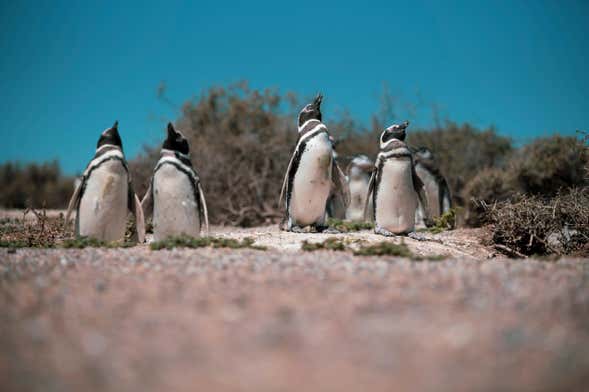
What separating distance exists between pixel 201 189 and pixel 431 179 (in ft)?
25.4

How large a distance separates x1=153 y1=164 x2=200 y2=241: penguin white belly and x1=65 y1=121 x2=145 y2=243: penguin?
46 cm

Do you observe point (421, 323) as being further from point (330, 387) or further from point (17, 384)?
point (17, 384)

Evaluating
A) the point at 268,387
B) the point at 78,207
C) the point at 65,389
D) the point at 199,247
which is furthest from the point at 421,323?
the point at 78,207

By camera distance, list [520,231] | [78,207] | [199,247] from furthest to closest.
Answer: [520,231]
[78,207]
[199,247]

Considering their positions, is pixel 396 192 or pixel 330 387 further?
pixel 396 192

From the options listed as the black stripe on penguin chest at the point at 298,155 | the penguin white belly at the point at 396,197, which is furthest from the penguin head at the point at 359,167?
the black stripe on penguin chest at the point at 298,155

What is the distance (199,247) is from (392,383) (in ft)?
12.3

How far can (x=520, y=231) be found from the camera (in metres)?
7.16

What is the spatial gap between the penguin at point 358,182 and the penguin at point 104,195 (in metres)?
8.03

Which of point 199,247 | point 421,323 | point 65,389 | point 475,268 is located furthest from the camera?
point 199,247

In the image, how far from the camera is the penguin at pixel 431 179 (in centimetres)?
1220

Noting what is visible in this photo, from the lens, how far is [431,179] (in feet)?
40.2

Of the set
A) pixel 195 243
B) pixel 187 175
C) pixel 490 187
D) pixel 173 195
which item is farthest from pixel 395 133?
pixel 490 187

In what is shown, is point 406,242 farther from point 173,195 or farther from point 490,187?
point 490,187
